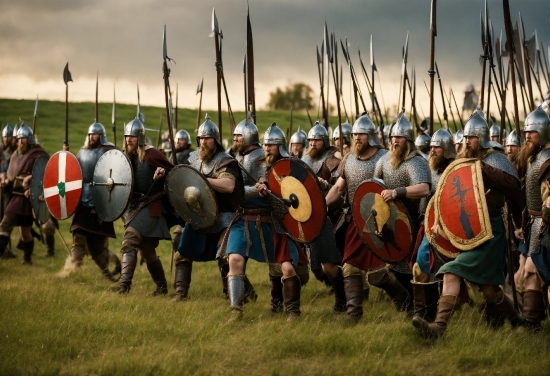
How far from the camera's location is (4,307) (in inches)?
319

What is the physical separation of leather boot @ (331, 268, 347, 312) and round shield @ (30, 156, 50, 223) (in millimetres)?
4492

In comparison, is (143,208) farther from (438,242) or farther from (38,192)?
(438,242)

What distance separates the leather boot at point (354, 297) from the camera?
300 inches

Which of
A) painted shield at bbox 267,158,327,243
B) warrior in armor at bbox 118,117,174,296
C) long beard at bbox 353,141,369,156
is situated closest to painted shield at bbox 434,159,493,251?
painted shield at bbox 267,158,327,243

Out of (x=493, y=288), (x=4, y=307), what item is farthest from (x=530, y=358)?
(x=4, y=307)

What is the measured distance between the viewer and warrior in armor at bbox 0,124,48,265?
11930mm

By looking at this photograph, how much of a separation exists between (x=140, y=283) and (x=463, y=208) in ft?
16.0

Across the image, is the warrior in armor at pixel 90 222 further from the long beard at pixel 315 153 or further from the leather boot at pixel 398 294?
the leather boot at pixel 398 294

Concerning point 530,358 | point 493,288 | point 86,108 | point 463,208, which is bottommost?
point 530,358

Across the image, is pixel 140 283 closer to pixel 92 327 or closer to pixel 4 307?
pixel 4 307

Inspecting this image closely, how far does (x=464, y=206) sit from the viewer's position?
671 cm

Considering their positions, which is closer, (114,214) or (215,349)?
(215,349)

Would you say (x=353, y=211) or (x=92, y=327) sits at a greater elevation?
(x=353, y=211)

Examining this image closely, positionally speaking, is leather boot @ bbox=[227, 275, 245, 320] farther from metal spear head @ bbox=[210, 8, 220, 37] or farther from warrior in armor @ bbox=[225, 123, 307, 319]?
metal spear head @ bbox=[210, 8, 220, 37]
